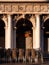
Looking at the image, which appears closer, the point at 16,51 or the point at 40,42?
the point at 16,51

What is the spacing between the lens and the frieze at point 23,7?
157 ft

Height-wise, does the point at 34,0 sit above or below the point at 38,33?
above

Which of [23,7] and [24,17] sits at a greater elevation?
[23,7]

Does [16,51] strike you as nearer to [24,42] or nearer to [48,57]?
[48,57]

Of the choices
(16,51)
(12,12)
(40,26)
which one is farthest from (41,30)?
(16,51)

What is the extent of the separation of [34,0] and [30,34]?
527 centimetres

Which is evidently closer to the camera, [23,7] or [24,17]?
[23,7]

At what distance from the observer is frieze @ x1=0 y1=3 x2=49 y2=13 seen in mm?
47750

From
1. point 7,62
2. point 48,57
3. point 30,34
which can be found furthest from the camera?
point 30,34

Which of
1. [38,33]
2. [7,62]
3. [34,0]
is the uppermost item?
[34,0]

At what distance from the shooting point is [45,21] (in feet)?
160

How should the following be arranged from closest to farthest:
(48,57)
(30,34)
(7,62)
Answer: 1. (7,62)
2. (48,57)
3. (30,34)

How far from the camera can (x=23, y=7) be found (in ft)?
157

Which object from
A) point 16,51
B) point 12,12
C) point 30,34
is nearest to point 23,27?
point 30,34
